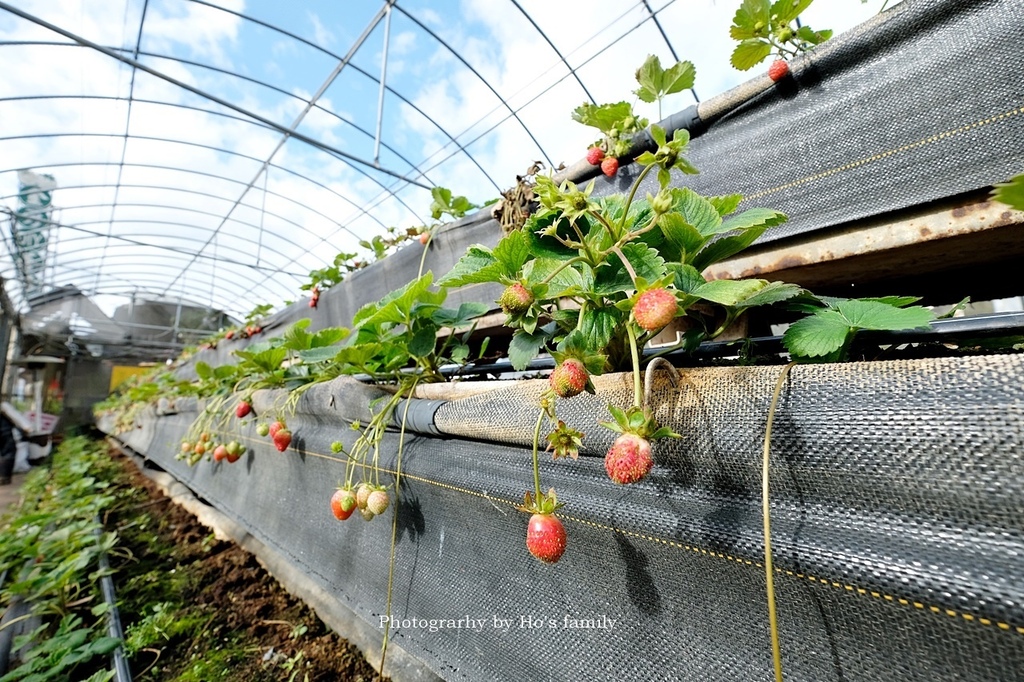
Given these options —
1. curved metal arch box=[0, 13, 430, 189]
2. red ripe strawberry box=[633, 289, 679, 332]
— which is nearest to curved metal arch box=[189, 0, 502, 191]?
curved metal arch box=[0, 13, 430, 189]

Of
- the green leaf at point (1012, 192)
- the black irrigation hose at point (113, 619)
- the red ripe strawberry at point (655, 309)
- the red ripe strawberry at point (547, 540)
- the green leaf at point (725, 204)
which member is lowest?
the black irrigation hose at point (113, 619)

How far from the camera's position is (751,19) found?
783 mm

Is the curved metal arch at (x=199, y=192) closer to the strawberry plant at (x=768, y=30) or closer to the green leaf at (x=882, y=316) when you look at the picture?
the strawberry plant at (x=768, y=30)

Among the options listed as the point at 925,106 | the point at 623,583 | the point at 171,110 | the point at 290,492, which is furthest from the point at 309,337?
the point at 171,110

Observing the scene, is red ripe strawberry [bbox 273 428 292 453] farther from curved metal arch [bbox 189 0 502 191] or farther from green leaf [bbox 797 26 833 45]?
curved metal arch [bbox 189 0 502 191]

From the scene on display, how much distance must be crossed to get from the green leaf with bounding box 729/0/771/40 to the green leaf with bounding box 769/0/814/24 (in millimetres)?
11

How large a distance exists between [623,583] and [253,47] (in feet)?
18.7

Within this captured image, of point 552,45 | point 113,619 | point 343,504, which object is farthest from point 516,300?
point 552,45

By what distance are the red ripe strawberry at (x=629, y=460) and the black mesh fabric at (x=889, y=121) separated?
A: 0.59 meters

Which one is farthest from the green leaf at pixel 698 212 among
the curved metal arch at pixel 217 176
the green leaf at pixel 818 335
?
the curved metal arch at pixel 217 176

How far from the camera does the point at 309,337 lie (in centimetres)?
94

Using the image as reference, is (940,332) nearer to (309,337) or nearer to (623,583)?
(623,583)

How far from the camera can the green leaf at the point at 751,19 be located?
2.52ft

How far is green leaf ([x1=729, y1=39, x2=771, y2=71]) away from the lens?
81 centimetres
